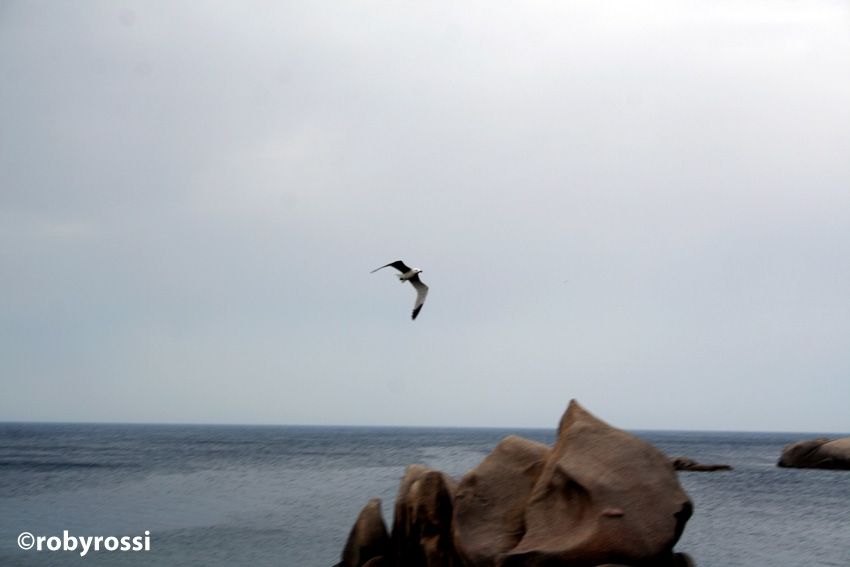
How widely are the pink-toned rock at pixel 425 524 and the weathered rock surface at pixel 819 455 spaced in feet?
180

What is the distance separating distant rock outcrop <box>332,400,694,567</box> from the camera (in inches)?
652

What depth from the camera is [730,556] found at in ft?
91.5

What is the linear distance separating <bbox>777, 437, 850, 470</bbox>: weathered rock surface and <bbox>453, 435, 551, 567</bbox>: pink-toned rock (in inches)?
2142

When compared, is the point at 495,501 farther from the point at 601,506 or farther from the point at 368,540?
the point at 368,540

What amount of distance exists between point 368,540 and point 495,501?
12.8 ft

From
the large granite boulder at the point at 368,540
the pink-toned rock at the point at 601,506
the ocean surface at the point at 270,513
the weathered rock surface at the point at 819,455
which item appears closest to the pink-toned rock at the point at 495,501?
the pink-toned rock at the point at 601,506

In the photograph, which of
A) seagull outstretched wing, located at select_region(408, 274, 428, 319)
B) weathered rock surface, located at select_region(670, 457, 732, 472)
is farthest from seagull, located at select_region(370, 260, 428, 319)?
weathered rock surface, located at select_region(670, 457, 732, 472)

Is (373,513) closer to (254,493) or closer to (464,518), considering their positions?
(464,518)

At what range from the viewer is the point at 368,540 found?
20922mm

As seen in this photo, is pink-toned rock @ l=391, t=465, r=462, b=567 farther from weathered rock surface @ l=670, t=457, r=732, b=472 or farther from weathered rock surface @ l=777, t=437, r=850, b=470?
weathered rock surface @ l=777, t=437, r=850, b=470

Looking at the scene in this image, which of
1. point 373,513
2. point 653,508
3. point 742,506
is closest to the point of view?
point 653,508

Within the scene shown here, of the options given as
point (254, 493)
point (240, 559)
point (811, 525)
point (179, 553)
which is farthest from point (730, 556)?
point (254, 493)

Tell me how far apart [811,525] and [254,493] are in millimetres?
26105

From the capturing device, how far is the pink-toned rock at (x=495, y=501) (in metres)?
17.7
